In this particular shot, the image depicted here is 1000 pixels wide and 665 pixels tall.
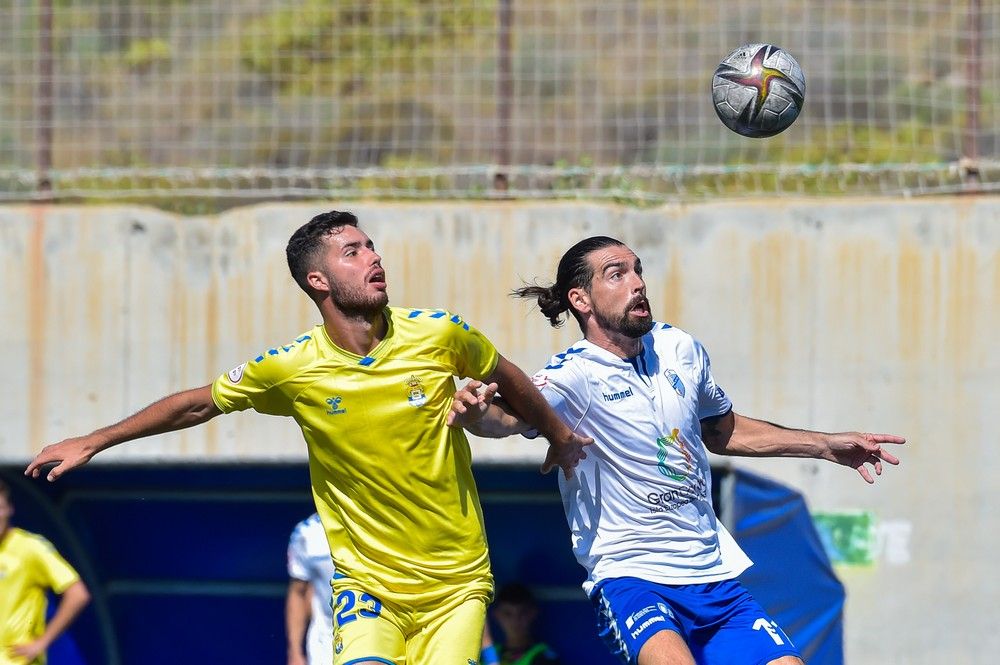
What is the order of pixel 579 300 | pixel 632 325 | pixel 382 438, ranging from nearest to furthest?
pixel 382 438 → pixel 632 325 → pixel 579 300

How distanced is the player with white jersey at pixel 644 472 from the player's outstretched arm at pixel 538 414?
0.26 ft

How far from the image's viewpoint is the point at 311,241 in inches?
223

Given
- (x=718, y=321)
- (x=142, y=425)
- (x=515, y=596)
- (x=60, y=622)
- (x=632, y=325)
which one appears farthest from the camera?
(x=515, y=596)

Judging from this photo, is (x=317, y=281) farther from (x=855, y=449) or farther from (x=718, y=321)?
(x=718, y=321)

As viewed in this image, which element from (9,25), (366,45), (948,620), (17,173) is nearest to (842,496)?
(948,620)

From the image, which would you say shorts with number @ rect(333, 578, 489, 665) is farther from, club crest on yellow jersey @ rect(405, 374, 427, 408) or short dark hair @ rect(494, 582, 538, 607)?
short dark hair @ rect(494, 582, 538, 607)

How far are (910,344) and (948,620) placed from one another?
5.72 ft

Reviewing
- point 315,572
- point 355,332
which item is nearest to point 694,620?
point 355,332

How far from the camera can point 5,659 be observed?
8141mm

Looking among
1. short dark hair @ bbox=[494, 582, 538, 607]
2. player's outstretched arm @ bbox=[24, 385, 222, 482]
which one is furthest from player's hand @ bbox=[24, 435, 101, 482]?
short dark hair @ bbox=[494, 582, 538, 607]

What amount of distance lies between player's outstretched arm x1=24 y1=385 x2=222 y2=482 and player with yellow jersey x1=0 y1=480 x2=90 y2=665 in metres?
2.85

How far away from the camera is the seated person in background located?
31.3ft

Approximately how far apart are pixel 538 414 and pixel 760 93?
7.03 ft

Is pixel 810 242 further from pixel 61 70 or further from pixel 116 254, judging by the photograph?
pixel 61 70
